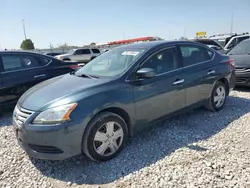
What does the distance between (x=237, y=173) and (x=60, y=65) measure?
4554mm

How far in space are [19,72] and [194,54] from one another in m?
3.72

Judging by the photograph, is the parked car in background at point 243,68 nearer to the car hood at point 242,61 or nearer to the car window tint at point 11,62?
the car hood at point 242,61

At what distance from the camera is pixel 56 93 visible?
9.46ft

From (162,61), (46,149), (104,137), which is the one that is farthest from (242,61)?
(46,149)

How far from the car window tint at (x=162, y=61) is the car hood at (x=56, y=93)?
82cm

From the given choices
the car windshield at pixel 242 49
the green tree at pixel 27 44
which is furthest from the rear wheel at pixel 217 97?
the green tree at pixel 27 44

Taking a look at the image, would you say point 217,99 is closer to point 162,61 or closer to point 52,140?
point 162,61

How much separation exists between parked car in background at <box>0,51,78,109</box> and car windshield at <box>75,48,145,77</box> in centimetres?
174

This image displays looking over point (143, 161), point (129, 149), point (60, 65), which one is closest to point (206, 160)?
point (143, 161)

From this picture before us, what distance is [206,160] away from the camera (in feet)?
9.28

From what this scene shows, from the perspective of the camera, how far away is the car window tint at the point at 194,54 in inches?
155

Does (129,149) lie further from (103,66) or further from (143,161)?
(103,66)

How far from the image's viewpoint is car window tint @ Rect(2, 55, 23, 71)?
4.77m

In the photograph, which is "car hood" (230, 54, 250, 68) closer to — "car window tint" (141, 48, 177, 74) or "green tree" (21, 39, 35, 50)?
"car window tint" (141, 48, 177, 74)
